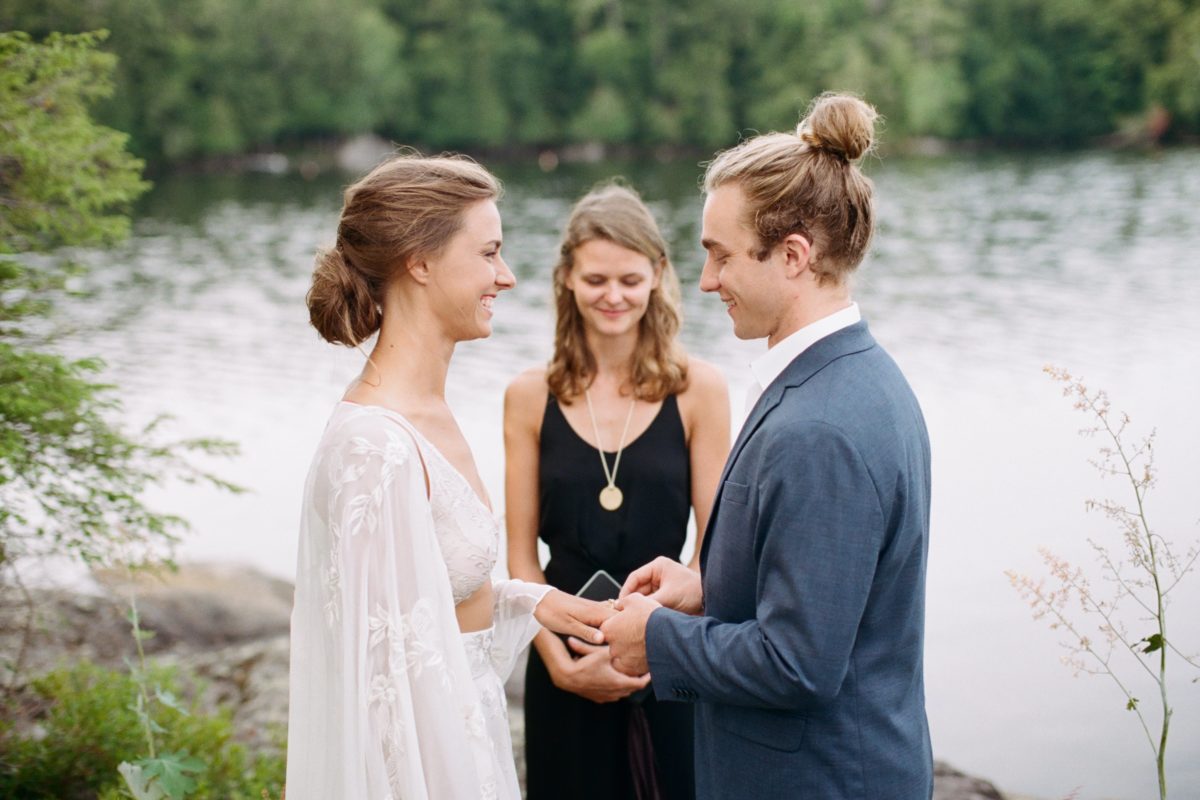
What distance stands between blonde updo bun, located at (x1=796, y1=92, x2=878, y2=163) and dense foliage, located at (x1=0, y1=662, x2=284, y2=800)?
3329mm

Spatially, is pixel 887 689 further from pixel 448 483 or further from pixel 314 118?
pixel 314 118

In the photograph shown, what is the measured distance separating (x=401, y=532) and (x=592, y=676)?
3.97ft

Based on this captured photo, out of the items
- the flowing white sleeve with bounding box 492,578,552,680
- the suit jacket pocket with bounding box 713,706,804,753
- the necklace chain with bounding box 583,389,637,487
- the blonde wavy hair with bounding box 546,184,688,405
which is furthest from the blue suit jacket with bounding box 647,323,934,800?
the blonde wavy hair with bounding box 546,184,688,405

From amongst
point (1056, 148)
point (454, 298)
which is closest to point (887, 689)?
point (454, 298)

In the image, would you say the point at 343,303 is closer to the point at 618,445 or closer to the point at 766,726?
A: the point at 618,445

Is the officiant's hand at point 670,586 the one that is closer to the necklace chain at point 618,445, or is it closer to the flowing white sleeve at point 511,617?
the flowing white sleeve at point 511,617

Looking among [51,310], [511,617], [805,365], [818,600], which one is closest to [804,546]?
[818,600]

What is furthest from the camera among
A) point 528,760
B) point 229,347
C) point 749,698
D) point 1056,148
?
point 1056,148

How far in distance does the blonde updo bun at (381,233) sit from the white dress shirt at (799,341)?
887mm

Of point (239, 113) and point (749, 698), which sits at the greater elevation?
point (239, 113)

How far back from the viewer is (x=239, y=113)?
6500cm

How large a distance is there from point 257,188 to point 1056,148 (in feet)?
154

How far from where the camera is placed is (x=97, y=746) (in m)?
4.83

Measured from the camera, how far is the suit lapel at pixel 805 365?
2475 millimetres
